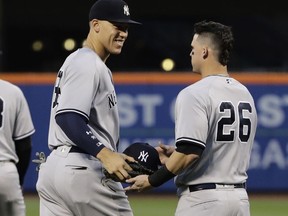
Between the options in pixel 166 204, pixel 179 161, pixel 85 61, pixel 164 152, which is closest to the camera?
pixel 179 161

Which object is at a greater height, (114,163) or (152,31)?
(114,163)

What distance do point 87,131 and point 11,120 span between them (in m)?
1.55

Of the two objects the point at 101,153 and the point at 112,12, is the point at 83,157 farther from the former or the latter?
the point at 112,12

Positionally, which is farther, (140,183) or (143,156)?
(143,156)

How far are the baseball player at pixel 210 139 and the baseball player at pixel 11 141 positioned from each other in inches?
60.0

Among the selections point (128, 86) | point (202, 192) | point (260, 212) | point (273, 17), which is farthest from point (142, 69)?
point (202, 192)

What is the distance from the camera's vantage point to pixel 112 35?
5.57 meters

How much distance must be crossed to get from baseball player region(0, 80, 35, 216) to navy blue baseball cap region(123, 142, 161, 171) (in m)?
1.37

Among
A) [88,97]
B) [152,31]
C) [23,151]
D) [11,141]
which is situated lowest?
[152,31]

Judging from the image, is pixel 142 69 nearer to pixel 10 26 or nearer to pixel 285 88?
pixel 10 26

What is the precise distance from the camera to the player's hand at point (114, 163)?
5180mm

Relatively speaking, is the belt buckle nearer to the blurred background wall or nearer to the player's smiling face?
the player's smiling face

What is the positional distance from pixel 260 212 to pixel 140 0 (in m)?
9.50

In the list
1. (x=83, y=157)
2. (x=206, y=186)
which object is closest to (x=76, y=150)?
(x=83, y=157)
